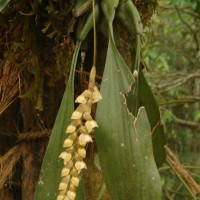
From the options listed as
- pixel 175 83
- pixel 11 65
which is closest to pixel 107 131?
pixel 11 65

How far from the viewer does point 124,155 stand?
0.49 m

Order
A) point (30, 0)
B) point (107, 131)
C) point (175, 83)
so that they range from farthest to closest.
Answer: point (175, 83) < point (30, 0) < point (107, 131)

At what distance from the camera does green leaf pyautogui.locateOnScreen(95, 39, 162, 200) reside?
489mm

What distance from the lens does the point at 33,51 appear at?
0.66 metres

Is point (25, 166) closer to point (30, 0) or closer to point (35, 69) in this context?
point (35, 69)

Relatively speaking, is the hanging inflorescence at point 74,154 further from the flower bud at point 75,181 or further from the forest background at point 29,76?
the forest background at point 29,76

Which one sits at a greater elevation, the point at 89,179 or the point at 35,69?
the point at 35,69

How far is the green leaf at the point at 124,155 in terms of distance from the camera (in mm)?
489

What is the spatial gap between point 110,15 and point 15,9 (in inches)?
6.2

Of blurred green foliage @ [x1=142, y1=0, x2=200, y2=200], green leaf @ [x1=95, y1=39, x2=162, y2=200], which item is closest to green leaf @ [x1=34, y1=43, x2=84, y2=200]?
green leaf @ [x1=95, y1=39, x2=162, y2=200]

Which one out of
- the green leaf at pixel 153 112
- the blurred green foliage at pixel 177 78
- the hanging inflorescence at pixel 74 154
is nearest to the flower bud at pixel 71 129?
the hanging inflorescence at pixel 74 154

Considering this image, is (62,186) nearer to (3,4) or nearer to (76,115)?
(76,115)

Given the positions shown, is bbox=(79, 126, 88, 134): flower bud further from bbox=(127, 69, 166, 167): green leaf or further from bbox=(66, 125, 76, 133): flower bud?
bbox=(127, 69, 166, 167): green leaf

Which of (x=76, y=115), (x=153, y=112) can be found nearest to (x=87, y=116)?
(x=76, y=115)
